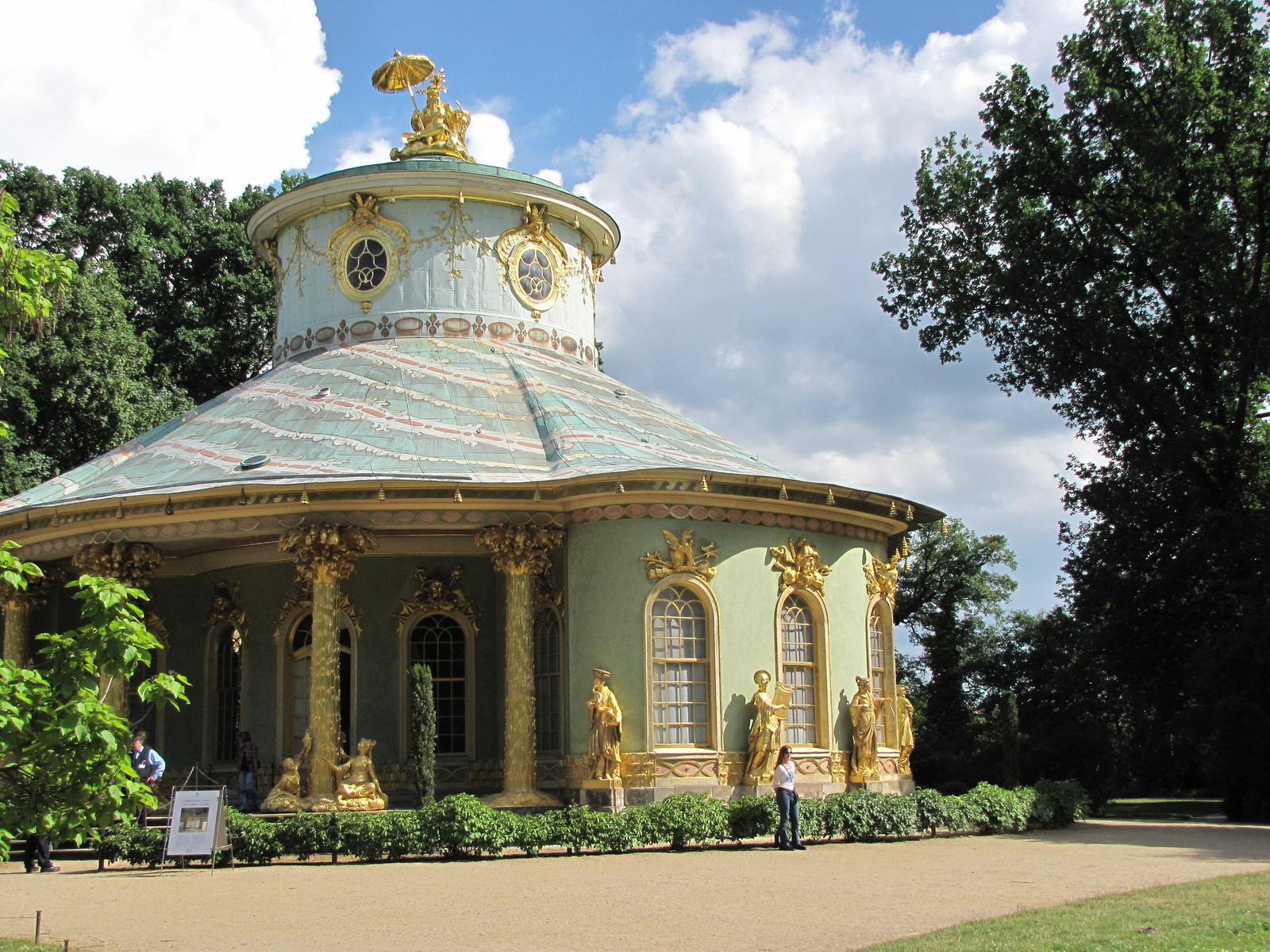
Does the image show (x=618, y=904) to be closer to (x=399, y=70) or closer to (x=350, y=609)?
(x=350, y=609)

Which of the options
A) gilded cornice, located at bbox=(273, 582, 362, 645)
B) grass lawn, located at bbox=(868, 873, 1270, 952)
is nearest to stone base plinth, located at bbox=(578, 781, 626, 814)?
gilded cornice, located at bbox=(273, 582, 362, 645)

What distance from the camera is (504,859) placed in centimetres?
1570

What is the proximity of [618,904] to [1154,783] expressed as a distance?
3569cm

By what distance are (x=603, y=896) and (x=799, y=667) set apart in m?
8.91

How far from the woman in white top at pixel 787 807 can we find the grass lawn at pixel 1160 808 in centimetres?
989

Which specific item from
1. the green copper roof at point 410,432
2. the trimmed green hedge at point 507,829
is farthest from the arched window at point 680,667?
the green copper roof at point 410,432

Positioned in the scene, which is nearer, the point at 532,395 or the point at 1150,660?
the point at 532,395

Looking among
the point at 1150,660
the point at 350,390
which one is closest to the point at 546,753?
the point at 350,390

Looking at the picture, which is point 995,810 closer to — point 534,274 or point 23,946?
point 534,274

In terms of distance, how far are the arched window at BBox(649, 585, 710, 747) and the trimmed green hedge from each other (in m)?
1.93

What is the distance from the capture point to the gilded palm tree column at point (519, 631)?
754 inches

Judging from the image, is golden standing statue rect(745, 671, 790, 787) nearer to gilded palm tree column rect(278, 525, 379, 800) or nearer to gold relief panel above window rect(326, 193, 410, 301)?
gilded palm tree column rect(278, 525, 379, 800)

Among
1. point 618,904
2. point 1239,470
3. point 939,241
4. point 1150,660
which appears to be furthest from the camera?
point 939,241

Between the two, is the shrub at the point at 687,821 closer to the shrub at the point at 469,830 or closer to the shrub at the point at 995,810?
the shrub at the point at 469,830
